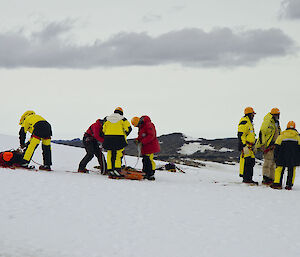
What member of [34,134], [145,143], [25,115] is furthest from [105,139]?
[25,115]

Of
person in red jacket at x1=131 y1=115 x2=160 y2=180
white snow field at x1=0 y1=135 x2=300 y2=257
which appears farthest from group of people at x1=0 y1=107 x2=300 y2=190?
white snow field at x1=0 y1=135 x2=300 y2=257

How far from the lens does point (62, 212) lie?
846 cm

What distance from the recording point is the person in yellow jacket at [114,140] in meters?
13.2

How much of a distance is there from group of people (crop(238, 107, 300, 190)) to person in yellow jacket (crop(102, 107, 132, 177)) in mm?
3604

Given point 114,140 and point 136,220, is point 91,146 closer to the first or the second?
point 114,140

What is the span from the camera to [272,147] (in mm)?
14031

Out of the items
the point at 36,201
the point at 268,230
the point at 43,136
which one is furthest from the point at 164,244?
the point at 43,136

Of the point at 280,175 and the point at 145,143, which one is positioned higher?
the point at 145,143

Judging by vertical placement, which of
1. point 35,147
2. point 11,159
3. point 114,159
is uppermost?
point 35,147

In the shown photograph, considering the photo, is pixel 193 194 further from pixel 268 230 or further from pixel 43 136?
pixel 43 136

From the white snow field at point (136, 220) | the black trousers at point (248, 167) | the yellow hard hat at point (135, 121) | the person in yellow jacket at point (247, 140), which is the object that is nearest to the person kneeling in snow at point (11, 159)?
the white snow field at point (136, 220)

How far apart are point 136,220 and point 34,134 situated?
635 cm

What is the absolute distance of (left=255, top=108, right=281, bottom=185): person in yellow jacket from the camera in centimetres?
1397

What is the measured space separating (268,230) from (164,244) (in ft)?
7.07
